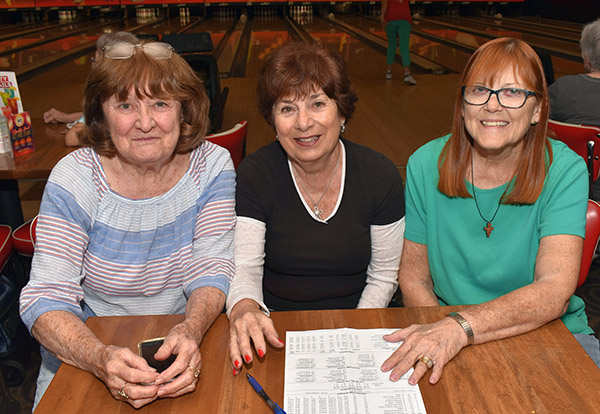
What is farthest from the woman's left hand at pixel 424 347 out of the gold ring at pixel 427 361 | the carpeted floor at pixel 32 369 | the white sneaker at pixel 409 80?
the white sneaker at pixel 409 80

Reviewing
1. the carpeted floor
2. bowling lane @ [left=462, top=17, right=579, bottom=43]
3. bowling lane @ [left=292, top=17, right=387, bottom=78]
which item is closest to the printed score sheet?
the carpeted floor

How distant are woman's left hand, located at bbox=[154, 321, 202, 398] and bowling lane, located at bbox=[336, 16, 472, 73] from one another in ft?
19.0

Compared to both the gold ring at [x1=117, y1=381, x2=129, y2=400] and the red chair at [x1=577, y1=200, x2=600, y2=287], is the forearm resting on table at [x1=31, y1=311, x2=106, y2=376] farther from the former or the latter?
the red chair at [x1=577, y1=200, x2=600, y2=287]

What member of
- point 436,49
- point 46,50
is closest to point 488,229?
point 436,49

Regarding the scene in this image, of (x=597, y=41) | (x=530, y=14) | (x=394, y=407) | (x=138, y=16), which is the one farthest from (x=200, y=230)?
(x=530, y=14)

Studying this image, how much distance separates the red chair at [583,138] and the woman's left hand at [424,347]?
1.34 metres

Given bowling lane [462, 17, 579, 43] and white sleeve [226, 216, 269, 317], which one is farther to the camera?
bowling lane [462, 17, 579, 43]

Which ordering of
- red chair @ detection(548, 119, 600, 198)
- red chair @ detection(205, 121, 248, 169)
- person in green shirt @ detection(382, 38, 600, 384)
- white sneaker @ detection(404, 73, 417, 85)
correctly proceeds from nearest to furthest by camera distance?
1. person in green shirt @ detection(382, 38, 600, 384)
2. red chair @ detection(205, 121, 248, 169)
3. red chair @ detection(548, 119, 600, 198)
4. white sneaker @ detection(404, 73, 417, 85)

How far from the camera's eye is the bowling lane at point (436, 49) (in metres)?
6.68

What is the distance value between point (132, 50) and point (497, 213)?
880 millimetres

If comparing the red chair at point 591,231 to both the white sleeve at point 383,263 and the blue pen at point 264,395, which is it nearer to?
the white sleeve at point 383,263

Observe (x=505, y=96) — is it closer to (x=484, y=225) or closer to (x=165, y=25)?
(x=484, y=225)

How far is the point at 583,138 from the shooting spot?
6.72 ft

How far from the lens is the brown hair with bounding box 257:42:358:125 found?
1.17 metres
